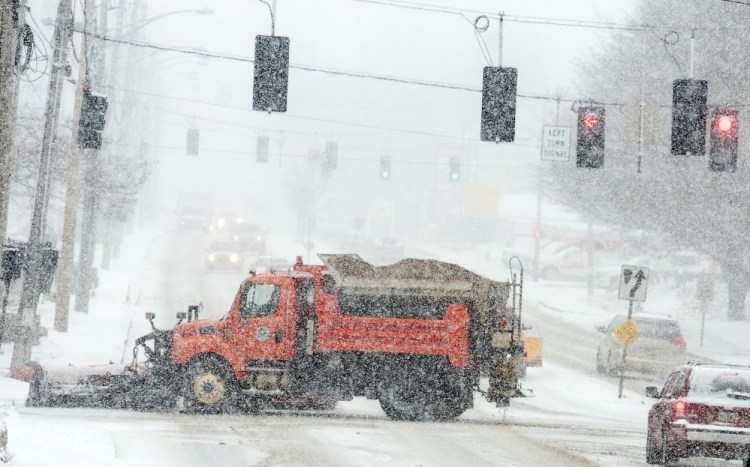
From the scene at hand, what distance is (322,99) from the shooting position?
14488cm

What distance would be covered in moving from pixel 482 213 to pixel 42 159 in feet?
249

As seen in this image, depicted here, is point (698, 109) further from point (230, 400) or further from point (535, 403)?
point (230, 400)

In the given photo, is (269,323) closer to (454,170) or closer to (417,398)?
(417,398)

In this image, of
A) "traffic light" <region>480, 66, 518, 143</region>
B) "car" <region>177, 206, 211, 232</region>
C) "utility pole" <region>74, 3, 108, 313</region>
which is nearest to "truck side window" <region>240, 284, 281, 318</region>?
"traffic light" <region>480, 66, 518, 143</region>

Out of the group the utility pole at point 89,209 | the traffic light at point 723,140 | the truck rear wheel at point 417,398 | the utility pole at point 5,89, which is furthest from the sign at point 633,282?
the utility pole at point 5,89

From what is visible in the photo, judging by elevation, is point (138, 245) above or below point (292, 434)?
above

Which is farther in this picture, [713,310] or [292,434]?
[713,310]

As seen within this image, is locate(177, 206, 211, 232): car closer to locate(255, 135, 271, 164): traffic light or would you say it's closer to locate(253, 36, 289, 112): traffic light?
locate(255, 135, 271, 164): traffic light

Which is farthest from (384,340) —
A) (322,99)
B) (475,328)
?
(322,99)

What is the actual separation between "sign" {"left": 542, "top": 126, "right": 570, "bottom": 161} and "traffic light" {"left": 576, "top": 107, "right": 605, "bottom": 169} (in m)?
4.84

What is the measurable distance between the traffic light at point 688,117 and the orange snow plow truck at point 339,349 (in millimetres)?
4806

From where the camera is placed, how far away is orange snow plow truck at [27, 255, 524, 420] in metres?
19.0

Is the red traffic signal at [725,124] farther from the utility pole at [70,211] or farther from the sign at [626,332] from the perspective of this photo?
the utility pole at [70,211]

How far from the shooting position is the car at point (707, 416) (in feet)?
46.2
